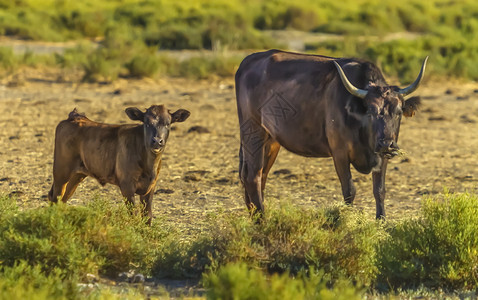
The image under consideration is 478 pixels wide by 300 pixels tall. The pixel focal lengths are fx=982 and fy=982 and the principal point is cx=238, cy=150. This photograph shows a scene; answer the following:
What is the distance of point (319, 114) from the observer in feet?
31.4

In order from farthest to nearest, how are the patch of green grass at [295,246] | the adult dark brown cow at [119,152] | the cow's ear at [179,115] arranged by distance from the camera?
the cow's ear at [179,115] < the adult dark brown cow at [119,152] < the patch of green grass at [295,246]

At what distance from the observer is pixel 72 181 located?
1011 centimetres

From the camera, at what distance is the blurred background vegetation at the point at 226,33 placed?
2327 cm

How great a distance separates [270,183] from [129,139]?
3768mm

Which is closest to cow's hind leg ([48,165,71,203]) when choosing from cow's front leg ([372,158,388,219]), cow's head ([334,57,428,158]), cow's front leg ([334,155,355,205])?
cow's front leg ([334,155,355,205])

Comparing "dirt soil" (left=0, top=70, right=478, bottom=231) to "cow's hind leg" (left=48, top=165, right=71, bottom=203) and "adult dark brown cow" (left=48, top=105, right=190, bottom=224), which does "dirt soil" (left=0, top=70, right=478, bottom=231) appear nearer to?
"adult dark brown cow" (left=48, top=105, right=190, bottom=224)

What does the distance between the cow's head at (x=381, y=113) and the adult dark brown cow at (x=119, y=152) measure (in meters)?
1.75

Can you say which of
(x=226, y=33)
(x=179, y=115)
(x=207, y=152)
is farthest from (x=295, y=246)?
(x=226, y=33)

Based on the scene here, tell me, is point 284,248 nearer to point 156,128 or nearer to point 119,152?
point 156,128

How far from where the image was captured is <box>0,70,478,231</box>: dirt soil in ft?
39.4

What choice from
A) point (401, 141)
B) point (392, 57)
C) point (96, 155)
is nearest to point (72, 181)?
point (96, 155)

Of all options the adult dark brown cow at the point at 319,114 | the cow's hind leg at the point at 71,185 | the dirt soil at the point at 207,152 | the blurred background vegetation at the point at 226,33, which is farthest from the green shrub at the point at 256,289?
the blurred background vegetation at the point at 226,33

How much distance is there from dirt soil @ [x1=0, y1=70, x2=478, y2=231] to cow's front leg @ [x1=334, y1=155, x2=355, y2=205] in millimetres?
1240

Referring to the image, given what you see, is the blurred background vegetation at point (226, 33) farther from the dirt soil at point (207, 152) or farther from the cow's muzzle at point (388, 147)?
the cow's muzzle at point (388, 147)
